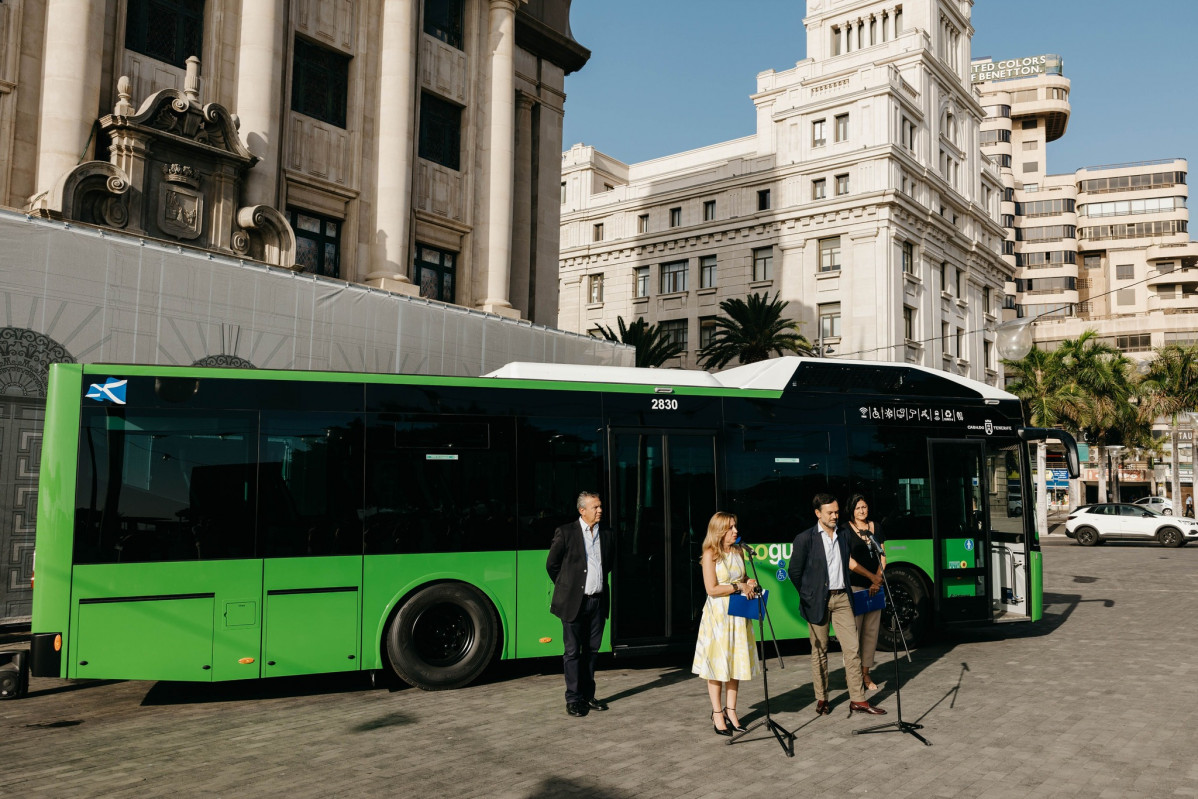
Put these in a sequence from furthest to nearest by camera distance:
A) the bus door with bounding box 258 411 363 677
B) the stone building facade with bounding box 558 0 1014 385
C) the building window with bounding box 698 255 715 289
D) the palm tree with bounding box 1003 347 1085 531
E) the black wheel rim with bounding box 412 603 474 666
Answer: the building window with bounding box 698 255 715 289 → the stone building facade with bounding box 558 0 1014 385 → the palm tree with bounding box 1003 347 1085 531 → the black wheel rim with bounding box 412 603 474 666 → the bus door with bounding box 258 411 363 677

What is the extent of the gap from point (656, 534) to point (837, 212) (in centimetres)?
4450

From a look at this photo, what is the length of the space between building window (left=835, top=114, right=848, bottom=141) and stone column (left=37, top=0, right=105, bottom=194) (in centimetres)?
4289

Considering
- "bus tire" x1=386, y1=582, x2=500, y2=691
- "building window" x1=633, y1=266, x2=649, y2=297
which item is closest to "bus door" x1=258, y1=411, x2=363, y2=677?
→ "bus tire" x1=386, y1=582, x2=500, y2=691

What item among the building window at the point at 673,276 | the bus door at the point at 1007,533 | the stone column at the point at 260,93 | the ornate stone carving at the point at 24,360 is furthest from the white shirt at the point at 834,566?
the building window at the point at 673,276

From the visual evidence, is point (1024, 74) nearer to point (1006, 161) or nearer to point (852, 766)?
point (1006, 161)

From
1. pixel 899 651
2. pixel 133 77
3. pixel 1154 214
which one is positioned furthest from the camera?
pixel 1154 214

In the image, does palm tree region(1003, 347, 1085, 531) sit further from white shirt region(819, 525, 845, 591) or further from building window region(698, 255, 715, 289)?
white shirt region(819, 525, 845, 591)

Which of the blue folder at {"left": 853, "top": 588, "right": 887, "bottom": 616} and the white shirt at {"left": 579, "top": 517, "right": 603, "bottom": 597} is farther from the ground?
the white shirt at {"left": 579, "top": 517, "right": 603, "bottom": 597}

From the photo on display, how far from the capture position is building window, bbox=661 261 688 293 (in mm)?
57219

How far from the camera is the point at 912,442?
10.9 metres

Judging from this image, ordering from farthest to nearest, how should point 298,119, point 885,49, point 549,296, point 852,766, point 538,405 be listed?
point 885,49
point 549,296
point 298,119
point 538,405
point 852,766

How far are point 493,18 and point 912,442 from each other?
1789 cm

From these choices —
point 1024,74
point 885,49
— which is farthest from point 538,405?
point 1024,74

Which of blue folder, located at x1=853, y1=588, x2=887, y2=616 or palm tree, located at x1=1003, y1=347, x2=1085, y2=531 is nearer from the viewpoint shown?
blue folder, located at x1=853, y1=588, x2=887, y2=616
